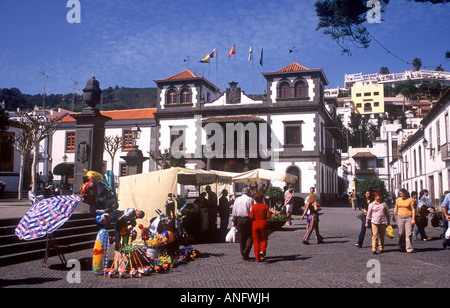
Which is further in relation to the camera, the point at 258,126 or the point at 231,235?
the point at 258,126

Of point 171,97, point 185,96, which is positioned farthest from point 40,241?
point 171,97

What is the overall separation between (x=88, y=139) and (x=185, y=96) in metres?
24.3

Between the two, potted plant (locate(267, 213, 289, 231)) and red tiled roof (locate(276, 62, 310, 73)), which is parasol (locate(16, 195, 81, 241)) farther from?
red tiled roof (locate(276, 62, 310, 73))

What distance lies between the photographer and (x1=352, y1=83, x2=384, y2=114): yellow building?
93.0 meters

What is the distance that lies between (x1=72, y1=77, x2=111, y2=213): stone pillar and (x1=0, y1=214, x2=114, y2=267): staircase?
1.29 m

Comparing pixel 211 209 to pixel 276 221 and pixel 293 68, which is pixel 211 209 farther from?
pixel 293 68

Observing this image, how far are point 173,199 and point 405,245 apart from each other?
20.9 feet

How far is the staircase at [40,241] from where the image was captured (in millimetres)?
8539

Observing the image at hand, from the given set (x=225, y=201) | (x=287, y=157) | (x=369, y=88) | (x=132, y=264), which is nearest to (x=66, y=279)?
(x=132, y=264)

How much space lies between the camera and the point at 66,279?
6938 millimetres

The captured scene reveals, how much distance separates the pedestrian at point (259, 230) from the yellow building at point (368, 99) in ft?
297

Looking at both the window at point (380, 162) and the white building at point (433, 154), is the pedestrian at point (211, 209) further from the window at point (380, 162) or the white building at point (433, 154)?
the window at point (380, 162)

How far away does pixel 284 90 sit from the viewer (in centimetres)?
3353

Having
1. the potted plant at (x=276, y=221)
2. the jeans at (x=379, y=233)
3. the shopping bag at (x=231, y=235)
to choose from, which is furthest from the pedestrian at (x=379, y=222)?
the potted plant at (x=276, y=221)
